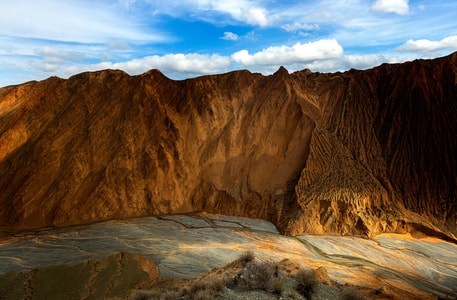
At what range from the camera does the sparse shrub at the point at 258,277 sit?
29.2 ft

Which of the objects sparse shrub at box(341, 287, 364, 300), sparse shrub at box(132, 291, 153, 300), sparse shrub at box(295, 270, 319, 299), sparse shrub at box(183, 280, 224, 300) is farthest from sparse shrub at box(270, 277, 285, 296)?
sparse shrub at box(132, 291, 153, 300)

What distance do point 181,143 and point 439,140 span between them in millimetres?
17125

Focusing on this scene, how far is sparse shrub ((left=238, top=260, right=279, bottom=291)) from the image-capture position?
29.2 ft

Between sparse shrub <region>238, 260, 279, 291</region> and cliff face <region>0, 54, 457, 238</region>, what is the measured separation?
36.6ft

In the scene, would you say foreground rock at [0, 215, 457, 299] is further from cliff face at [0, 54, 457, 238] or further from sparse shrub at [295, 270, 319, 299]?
sparse shrub at [295, 270, 319, 299]

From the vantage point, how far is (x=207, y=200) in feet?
78.9

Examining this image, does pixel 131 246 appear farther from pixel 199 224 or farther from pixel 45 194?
pixel 45 194

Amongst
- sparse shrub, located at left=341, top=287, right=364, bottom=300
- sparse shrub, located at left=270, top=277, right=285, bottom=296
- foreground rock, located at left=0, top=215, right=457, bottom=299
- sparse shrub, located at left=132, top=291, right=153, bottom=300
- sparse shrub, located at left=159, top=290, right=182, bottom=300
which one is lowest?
foreground rock, located at left=0, top=215, right=457, bottom=299

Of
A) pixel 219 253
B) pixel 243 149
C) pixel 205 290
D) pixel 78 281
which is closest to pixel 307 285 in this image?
pixel 205 290

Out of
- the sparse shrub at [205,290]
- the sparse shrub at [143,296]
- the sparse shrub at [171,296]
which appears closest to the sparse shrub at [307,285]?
the sparse shrub at [205,290]

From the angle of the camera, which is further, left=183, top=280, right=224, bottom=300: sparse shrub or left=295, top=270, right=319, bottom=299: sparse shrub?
left=295, top=270, right=319, bottom=299: sparse shrub

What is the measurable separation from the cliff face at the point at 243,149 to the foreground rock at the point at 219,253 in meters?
Result: 1.85

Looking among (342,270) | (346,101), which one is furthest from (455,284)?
(346,101)

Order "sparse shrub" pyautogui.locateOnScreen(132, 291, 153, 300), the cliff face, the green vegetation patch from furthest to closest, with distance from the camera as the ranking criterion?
the cliff face, the green vegetation patch, "sparse shrub" pyautogui.locateOnScreen(132, 291, 153, 300)
